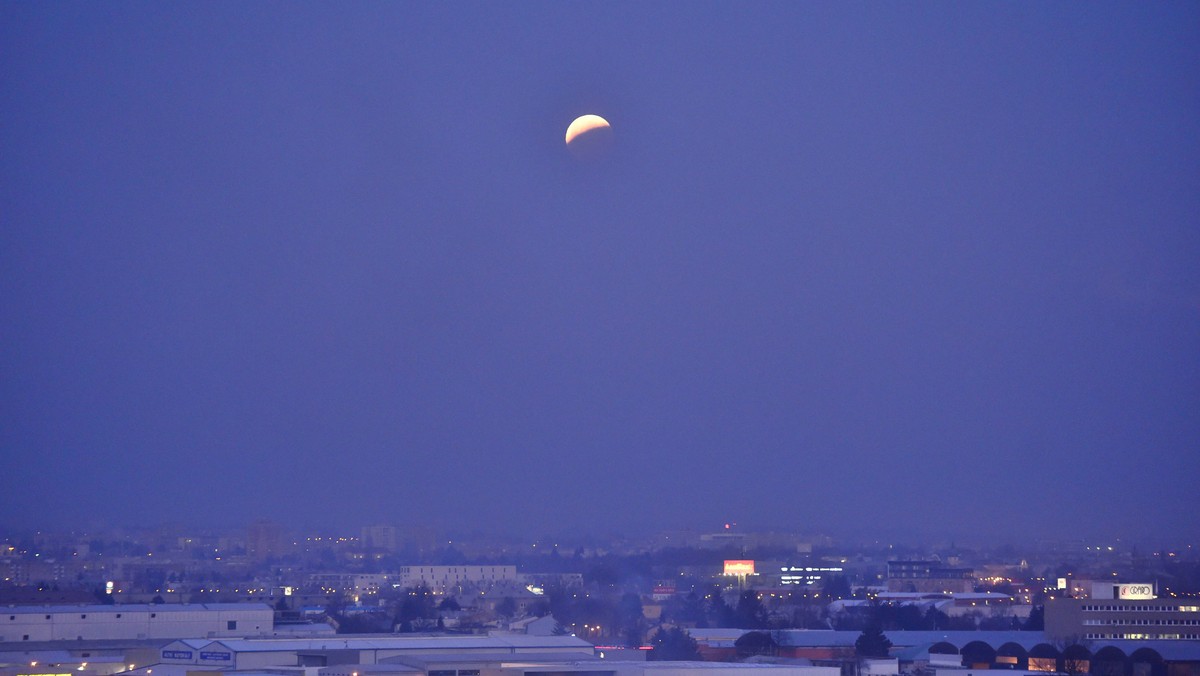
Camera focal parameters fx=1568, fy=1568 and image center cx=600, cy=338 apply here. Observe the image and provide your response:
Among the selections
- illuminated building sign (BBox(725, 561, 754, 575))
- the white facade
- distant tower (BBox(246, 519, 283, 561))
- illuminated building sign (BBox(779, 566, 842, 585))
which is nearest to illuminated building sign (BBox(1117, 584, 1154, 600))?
the white facade

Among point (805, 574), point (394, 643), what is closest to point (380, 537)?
point (805, 574)

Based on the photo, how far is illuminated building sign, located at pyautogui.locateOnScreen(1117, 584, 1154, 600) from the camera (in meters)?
31.2

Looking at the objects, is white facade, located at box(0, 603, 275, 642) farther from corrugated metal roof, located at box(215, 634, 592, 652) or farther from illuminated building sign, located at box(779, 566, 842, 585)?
illuminated building sign, located at box(779, 566, 842, 585)

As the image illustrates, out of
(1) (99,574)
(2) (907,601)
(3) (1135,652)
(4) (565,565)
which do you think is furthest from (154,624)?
(4) (565,565)

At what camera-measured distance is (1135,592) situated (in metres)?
31.5

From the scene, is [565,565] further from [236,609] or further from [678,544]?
[236,609]

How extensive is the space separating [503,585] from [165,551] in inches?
1294

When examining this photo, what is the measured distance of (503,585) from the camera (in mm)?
55219

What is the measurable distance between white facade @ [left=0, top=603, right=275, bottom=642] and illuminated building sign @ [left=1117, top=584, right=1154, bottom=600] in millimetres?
16680

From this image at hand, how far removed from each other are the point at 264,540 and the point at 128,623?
2198 inches

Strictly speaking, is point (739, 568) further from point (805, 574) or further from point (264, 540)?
point (264, 540)

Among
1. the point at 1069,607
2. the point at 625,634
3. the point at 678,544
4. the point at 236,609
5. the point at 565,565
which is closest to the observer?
the point at 236,609

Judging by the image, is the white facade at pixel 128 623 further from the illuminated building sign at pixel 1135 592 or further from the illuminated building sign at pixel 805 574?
the illuminated building sign at pixel 805 574

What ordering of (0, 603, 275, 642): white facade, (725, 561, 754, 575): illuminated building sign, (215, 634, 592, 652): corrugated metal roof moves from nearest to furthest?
(215, 634, 592, 652): corrugated metal roof, (0, 603, 275, 642): white facade, (725, 561, 754, 575): illuminated building sign
